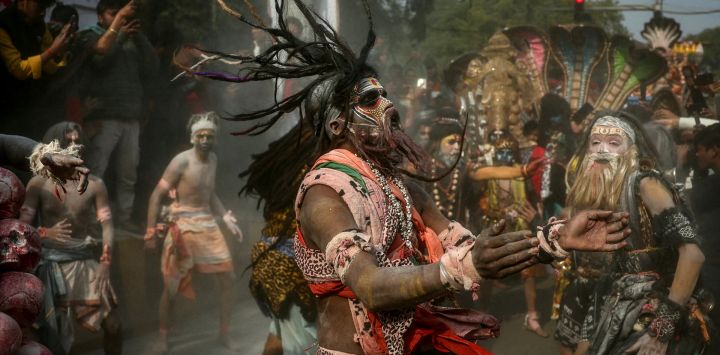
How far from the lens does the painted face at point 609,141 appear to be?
6023 mm

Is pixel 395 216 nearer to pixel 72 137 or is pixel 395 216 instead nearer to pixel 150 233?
pixel 72 137

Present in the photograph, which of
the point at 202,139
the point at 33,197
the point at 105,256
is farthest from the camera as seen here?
the point at 202,139

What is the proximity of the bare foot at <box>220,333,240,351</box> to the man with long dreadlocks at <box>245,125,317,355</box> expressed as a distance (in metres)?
2.44

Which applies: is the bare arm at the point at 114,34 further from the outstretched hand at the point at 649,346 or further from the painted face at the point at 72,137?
the outstretched hand at the point at 649,346

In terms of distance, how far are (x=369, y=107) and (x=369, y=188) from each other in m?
0.37

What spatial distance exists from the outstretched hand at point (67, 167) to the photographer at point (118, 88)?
4.15 meters

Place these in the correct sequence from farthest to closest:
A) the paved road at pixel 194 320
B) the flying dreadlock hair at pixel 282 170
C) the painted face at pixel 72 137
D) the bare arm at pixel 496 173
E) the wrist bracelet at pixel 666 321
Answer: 1. the bare arm at pixel 496 173
2. the paved road at pixel 194 320
3. the painted face at pixel 72 137
4. the wrist bracelet at pixel 666 321
5. the flying dreadlock hair at pixel 282 170

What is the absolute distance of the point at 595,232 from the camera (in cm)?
257

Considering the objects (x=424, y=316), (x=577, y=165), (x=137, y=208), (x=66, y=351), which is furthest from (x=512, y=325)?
(x=424, y=316)

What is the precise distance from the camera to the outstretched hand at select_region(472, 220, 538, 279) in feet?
8.29

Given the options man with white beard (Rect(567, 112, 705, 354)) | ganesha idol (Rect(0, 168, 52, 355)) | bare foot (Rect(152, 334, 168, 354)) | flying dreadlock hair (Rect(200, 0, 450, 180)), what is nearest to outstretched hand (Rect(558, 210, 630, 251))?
flying dreadlock hair (Rect(200, 0, 450, 180))

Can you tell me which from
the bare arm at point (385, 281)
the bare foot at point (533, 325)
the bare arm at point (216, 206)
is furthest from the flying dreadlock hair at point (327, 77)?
the bare foot at point (533, 325)

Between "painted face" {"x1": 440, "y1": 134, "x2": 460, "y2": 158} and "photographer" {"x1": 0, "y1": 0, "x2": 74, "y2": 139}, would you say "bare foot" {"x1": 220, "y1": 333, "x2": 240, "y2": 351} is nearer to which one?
"photographer" {"x1": 0, "y1": 0, "x2": 74, "y2": 139}

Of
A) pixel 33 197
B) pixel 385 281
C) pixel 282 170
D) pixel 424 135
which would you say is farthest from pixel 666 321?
pixel 424 135
